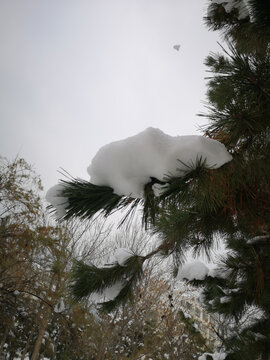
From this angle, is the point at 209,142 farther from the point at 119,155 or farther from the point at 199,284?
the point at 199,284

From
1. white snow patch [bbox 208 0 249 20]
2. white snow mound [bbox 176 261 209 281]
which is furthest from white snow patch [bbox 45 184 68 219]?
white snow mound [bbox 176 261 209 281]

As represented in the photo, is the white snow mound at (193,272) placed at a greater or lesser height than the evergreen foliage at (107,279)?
greater

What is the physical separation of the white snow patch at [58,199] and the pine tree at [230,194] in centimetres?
2

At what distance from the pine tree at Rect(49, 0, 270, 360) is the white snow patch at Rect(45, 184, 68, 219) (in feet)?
0.06

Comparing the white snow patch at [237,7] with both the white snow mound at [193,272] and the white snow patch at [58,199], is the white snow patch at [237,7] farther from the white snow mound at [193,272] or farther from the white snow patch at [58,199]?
the white snow mound at [193,272]

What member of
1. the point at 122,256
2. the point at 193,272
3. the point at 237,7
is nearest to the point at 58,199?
the point at 122,256

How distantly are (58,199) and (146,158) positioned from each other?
330 mm

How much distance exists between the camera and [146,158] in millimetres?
659

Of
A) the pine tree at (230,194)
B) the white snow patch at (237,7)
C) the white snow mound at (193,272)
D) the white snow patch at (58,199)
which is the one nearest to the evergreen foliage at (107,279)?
the pine tree at (230,194)

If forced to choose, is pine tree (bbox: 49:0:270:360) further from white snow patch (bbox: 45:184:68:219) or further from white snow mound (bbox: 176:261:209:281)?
white snow mound (bbox: 176:261:209:281)

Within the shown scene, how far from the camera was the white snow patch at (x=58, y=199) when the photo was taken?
2.33 ft

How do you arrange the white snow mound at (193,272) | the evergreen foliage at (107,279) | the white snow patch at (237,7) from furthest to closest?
the white snow mound at (193,272)
the white snow patch at (237,7)
the evergreen foliage at (107,279)

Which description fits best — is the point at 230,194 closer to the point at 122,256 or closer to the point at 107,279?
the point at 122,256

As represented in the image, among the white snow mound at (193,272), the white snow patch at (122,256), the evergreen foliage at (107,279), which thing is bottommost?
the evergreen foliage at (107,279)
